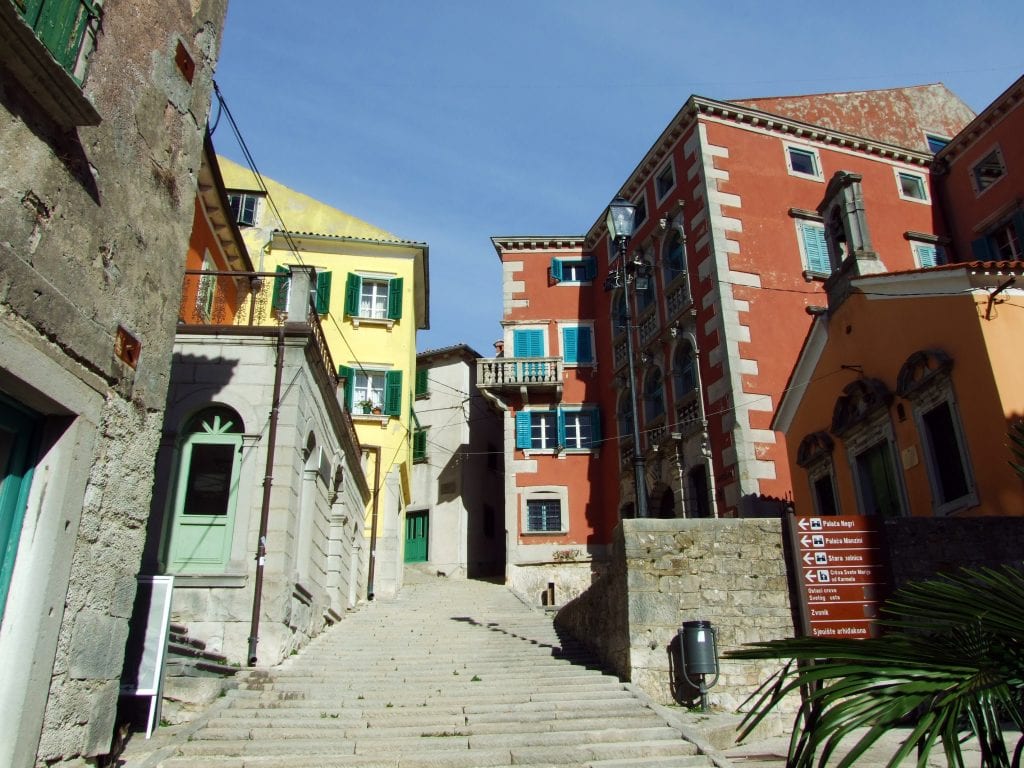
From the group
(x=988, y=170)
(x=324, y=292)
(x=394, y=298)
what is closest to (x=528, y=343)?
(x=394, y=298)

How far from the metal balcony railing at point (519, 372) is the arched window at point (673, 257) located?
504 cm

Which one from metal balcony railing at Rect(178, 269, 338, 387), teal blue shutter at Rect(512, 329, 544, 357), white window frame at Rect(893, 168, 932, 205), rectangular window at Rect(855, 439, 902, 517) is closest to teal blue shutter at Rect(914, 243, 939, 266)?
white window frame at Rect(893, 168, 932, 205)

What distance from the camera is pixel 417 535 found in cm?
3119

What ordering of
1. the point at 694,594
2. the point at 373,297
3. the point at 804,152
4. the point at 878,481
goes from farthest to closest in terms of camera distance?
1. the point at 373,297
2. the point at 804,152
3. the point at 878,481
4. the point at 694,594

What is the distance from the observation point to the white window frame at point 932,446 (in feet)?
38.0

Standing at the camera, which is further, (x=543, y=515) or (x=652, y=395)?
(x=543, y=515)

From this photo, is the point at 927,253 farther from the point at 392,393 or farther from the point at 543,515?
the point at 392,393

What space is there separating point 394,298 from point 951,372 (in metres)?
17.5

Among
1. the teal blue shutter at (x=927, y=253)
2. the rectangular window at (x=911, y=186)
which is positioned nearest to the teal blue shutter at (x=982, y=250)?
the teal blue shutter at (x=927, y=253)

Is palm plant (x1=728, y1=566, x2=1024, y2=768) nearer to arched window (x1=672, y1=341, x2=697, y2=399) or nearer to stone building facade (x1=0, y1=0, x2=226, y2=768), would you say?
stone building facade (x1=0, y1=0, x2=226, y2=768)

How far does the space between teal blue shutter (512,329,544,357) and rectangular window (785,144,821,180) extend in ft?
32.6

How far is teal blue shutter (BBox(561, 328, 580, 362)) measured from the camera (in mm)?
28688

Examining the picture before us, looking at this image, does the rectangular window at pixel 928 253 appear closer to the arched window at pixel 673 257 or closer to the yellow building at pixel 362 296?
the arched window at pixel 673 257

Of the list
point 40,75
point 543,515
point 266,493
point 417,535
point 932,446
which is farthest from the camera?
point 417,535
